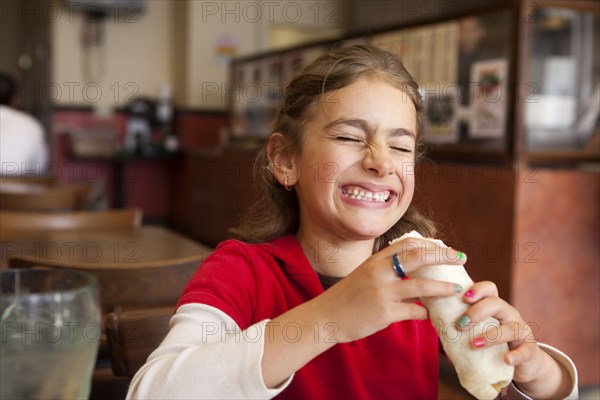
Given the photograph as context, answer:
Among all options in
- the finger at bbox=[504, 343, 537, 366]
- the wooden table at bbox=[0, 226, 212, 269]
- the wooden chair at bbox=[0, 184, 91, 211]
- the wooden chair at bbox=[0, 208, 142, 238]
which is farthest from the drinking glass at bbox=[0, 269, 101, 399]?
the wooden chair at bbox=[0, 184, 91, 211]

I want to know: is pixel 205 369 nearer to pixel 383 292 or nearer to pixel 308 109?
pixel 383 292

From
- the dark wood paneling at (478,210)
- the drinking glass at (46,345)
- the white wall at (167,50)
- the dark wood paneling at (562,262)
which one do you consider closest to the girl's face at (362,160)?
the drinking glass at (46,345)

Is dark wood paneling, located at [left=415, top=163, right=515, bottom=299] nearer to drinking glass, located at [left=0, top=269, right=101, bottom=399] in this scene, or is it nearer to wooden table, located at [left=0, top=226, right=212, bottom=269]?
wooden table, located at [left=0, top=226, right=212, bottom=269]

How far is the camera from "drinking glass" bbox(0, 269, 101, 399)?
70 centimetres

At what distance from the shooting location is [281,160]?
1.21m

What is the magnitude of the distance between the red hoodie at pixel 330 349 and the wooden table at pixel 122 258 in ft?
1.38

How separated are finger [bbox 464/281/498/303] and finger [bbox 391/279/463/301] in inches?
1.4

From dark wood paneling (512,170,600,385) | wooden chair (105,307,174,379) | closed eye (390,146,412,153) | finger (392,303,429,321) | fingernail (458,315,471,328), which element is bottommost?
dark wood paneling (512,170,600,385)

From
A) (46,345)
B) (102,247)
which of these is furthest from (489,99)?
(46,345)

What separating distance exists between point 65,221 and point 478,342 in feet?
6.22

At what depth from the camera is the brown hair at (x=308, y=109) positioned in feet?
3.63

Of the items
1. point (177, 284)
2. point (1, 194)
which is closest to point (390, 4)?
point (1, 194)

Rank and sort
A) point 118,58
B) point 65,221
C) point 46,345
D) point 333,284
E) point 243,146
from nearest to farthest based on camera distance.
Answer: point 46,345 < point 333,284 < point 65,221 < point 243,146 < point 118,58

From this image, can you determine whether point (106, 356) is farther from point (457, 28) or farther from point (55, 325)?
point (457, 28)
